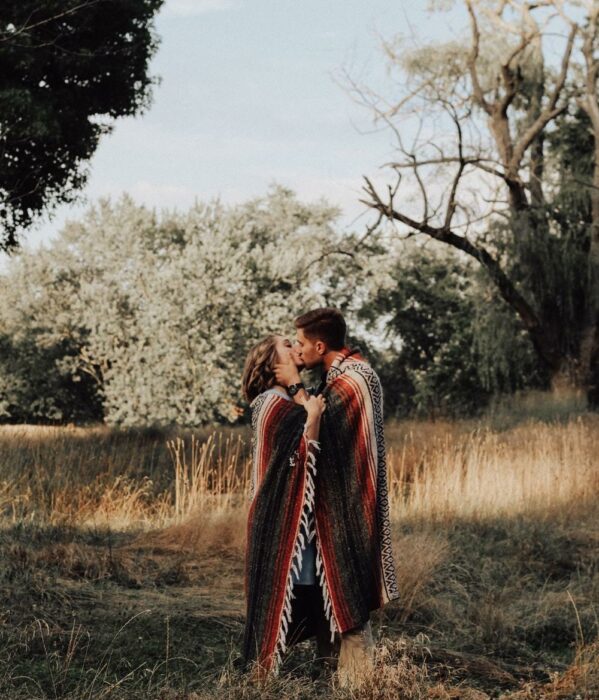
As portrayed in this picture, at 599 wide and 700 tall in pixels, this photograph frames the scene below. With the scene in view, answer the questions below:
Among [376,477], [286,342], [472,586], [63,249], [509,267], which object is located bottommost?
[472,586]

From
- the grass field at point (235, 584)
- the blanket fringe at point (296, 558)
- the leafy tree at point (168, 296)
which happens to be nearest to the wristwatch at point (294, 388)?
the blanket fringe at point (296, 558)

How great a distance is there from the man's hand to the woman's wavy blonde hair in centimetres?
3

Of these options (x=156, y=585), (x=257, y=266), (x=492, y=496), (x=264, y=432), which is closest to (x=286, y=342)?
(x=264, y=432)

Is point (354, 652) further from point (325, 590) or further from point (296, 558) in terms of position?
point (296, 558)

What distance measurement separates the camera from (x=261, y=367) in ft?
13.4

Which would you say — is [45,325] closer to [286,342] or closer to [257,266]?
[257,266]

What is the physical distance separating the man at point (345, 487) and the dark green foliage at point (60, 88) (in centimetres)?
863

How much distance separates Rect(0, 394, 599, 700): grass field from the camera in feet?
14.6

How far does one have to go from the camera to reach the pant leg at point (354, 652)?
4055 millimetres

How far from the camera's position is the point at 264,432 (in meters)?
4.02

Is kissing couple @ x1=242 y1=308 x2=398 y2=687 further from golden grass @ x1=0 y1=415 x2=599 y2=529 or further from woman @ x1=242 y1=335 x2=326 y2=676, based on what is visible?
golden grass @ x1=0 y1=415 x2=599 y2=529

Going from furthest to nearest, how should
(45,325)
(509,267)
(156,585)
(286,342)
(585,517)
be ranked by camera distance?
(45,325) → (509,267) → (585,517) → (156,585) → (286,342)

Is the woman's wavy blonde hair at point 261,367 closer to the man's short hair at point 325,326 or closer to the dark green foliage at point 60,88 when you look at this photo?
the man's short hair at point 325,326

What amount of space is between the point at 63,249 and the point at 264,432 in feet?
110
